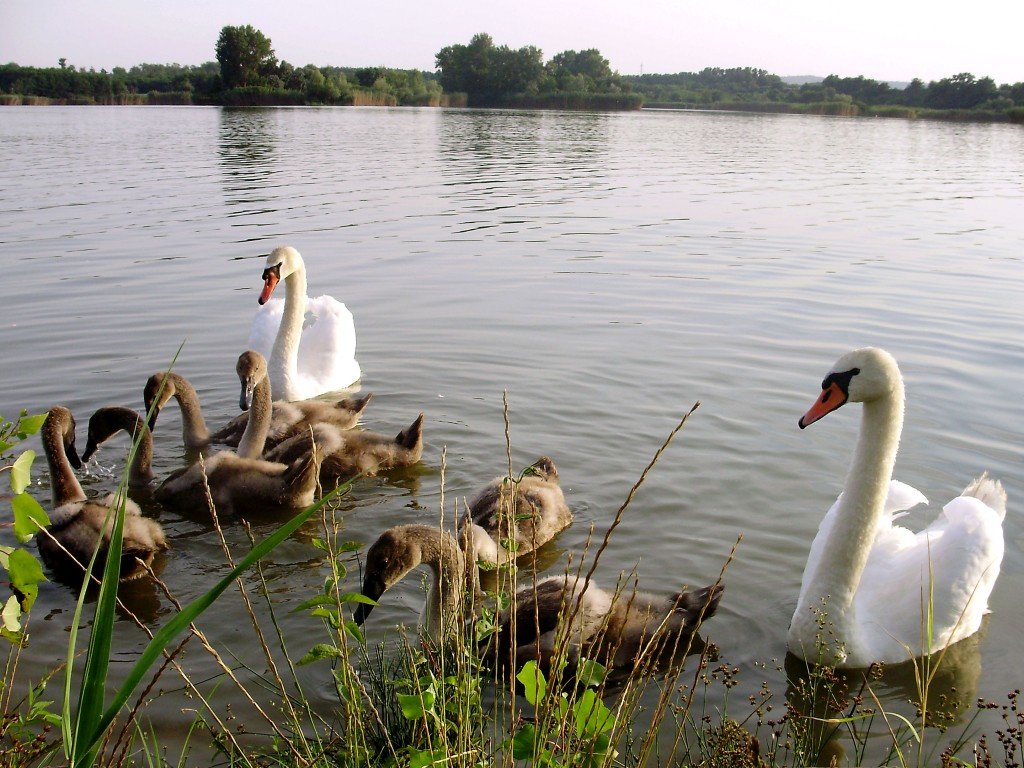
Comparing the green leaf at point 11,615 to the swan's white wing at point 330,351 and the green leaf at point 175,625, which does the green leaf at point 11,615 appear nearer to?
the green leaf at point 175,625

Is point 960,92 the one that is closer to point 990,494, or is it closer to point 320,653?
point 990,494

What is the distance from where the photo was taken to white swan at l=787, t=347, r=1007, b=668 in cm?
459

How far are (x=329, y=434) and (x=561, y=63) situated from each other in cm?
11425

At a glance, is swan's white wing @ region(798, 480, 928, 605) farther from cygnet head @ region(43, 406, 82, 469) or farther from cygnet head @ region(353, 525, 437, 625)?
cygnet head @ region(43, 406, 82, 469)

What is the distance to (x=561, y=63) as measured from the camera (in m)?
115

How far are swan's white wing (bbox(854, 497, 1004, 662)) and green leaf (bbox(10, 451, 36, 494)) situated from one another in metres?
3.57

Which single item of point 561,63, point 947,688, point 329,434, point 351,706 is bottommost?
point 947,688

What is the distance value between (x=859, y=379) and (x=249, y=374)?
408cm

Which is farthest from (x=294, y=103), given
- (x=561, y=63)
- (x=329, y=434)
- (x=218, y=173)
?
(x=329, y=434)

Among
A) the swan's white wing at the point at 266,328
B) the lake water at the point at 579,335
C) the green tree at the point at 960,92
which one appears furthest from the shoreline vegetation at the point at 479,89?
the swan's white wing at the point at 266,328

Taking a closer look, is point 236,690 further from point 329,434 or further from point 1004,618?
point 1004,618

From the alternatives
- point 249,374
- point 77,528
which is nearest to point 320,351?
point 249,374

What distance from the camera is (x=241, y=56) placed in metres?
86.5

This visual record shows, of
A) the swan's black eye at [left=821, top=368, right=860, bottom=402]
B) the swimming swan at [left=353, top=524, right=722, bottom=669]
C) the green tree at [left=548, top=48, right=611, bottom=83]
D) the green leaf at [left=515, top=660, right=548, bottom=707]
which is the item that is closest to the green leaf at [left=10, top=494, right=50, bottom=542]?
the green leaf at [left=515, top=660, right=548, bottom=707]
